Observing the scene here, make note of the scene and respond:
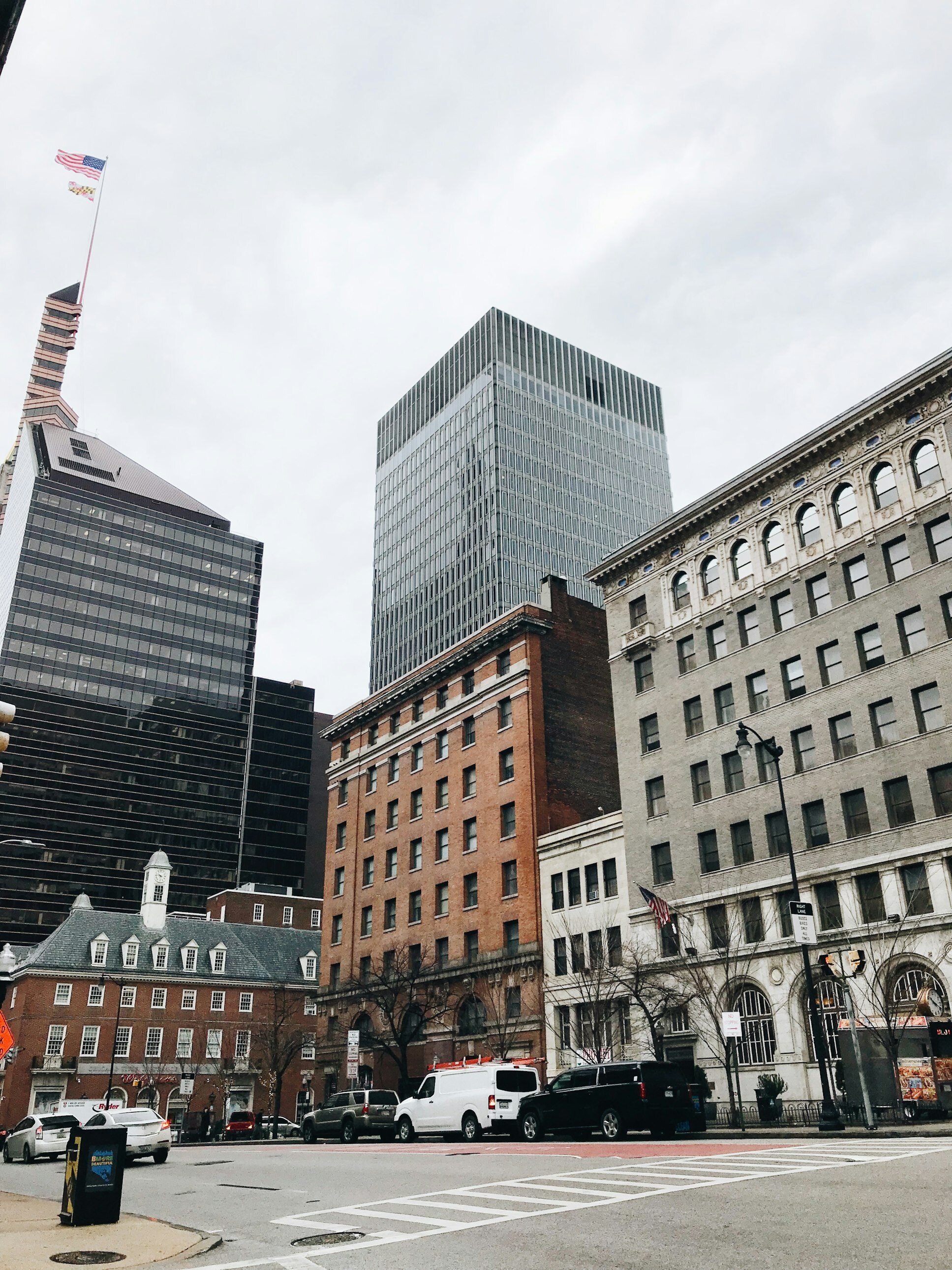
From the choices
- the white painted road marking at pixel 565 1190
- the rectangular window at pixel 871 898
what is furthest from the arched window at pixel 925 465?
the white painted road marking at pixel 565 1190

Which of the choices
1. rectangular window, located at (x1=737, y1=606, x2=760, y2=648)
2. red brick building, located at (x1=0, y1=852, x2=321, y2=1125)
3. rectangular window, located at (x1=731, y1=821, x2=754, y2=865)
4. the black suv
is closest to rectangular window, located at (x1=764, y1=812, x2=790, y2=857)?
rectangular window, located at (x1=731, y1=821, x2=754, y2=865)

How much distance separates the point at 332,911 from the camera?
71.1 m

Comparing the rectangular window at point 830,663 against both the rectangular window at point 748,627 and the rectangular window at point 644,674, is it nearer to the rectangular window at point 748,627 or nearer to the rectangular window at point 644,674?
the rectangular window at point 748,627

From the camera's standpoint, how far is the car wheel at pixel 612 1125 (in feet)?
83.4

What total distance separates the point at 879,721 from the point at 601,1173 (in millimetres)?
26542

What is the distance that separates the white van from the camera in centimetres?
2925

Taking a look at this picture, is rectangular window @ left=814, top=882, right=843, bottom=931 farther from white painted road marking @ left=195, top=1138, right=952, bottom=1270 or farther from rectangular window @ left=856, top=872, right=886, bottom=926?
white painted road marking @ left=195, top=1138, right=952, bottom=1270

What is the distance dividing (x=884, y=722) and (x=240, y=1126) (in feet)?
144

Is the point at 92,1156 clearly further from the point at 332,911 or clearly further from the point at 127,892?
the point at 127,892

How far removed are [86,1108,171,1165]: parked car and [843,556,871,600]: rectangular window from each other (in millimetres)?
30799

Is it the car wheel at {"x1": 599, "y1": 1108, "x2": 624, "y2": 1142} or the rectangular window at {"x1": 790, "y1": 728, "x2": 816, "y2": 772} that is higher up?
the rectangular window at {"x1": 790, "y1": 728, "x2": 816, "y2": 772}

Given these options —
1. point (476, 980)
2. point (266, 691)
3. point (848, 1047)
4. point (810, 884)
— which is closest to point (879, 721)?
point (810, 884)

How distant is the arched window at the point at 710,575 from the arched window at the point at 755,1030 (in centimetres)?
1757

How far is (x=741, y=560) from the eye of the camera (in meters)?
47.7
